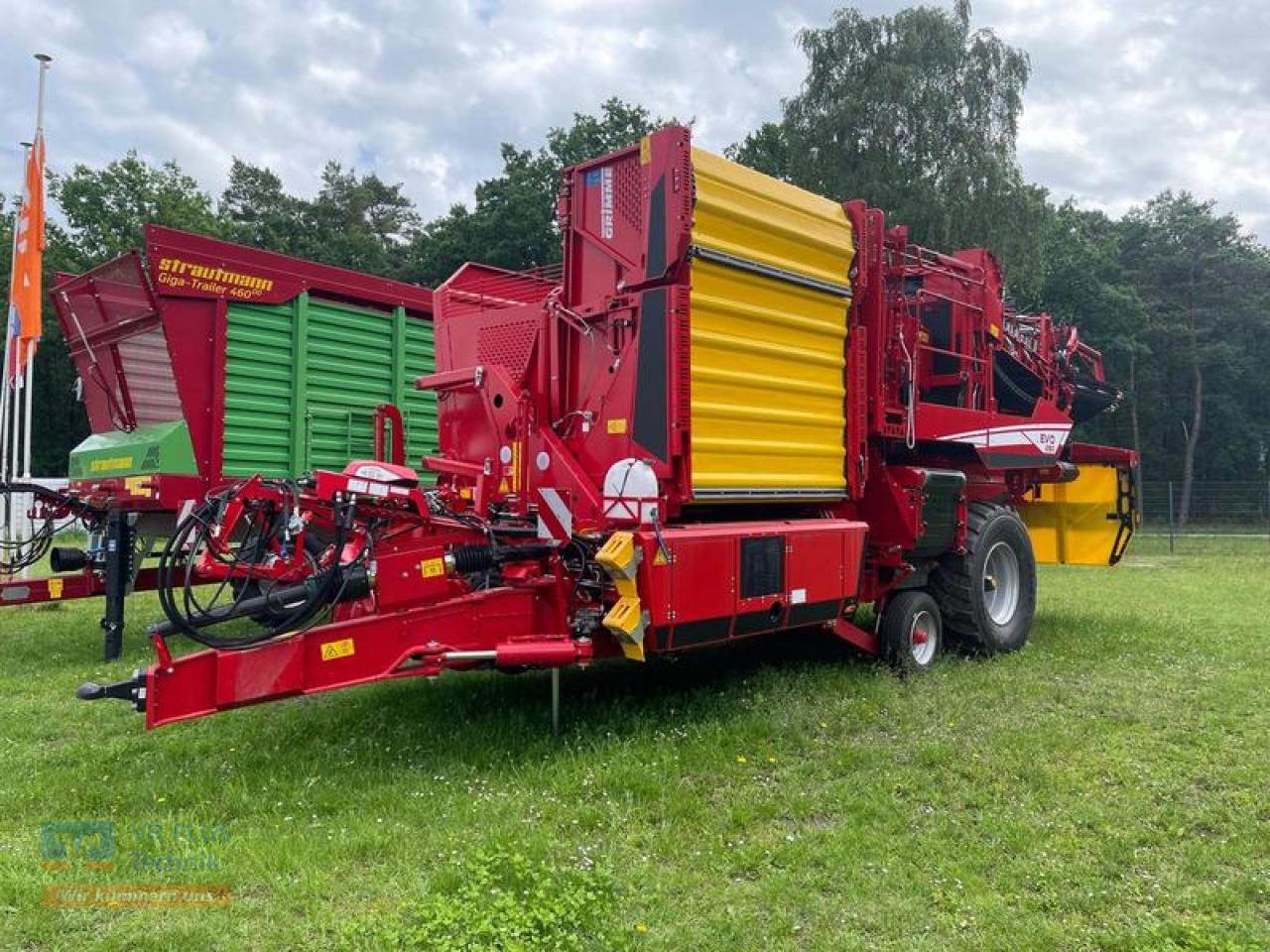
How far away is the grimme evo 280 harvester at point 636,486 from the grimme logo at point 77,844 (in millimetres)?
488

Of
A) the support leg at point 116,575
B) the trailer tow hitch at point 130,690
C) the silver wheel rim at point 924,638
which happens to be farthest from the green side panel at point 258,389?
the silver wheel rim at point 924,638

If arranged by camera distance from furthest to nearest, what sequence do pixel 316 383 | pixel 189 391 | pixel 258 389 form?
pixel 316 383, pixel 258 389, pixel 189 391

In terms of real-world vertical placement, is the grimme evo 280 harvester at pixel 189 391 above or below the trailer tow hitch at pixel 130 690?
above

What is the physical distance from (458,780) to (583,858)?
3.53 feet

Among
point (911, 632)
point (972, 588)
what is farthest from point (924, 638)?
point (972, 588)

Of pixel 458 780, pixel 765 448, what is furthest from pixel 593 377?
pixel 458 780

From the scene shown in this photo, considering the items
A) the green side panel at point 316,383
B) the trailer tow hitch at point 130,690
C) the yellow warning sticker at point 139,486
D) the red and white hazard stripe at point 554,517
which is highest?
the green side panel at point 316,383

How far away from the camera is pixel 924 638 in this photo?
23.0ft

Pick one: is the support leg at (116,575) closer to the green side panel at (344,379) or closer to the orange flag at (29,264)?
the green side panel at (344,379)

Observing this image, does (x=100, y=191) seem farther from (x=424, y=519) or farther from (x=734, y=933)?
(x=734, y=933)

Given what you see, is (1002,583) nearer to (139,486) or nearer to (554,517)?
(554,517)

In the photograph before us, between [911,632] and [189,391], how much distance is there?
573cm

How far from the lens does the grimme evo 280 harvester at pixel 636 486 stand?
4.62m

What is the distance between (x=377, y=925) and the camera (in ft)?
10.1
